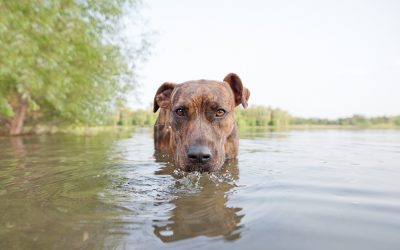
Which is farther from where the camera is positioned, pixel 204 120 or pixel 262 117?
pixel 262 117

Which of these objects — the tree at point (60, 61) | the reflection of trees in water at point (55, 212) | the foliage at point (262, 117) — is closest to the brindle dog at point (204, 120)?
the reflection of trees in water at point (55, 212)

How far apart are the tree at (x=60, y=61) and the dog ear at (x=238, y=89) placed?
6841 millimetres

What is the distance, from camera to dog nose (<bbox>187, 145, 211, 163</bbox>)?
356cm

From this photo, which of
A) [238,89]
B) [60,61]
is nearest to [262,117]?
[60,61]

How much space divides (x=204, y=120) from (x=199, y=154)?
0.73 metres

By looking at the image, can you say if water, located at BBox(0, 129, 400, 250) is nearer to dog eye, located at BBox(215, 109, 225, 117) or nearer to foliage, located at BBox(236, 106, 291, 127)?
dog eye, located at BBox(215, 109, 225, 117)

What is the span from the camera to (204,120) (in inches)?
164

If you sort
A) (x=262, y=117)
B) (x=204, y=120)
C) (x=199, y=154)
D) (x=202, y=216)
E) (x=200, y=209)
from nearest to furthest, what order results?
(x=202, y=216)
(x=200, y=209)
(x=199, y=154)
(x=204, y=120)
(x=262, y=117)

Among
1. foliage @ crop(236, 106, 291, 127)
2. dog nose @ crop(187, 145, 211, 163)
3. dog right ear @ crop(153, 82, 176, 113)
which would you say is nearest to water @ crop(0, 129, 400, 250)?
dog nose @ crop(187, 145, 211, 163)

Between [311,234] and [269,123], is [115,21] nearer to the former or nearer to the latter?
[311,234]

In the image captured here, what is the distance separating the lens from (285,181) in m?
3.94

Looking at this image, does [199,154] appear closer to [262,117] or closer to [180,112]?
[180,112]

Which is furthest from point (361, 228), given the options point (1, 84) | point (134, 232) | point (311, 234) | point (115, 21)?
point (115, 21)

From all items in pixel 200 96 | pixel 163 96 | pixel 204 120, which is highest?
pixel 163 96
